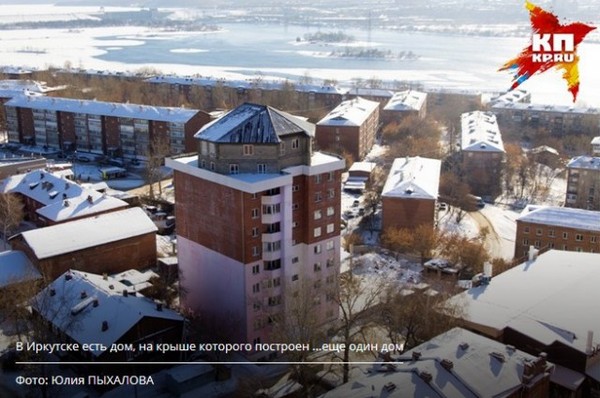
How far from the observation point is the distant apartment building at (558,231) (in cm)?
847

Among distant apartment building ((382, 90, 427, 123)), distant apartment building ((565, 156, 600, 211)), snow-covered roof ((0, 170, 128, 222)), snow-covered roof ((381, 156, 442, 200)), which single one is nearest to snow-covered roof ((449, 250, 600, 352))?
snow-covered roof ((381, 156, 442, 200))

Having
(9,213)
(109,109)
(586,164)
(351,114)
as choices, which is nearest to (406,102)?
(351,114)

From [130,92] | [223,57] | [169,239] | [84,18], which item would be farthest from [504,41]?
[84,18]

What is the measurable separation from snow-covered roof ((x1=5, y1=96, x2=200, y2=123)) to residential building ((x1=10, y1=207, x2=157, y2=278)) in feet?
19.4

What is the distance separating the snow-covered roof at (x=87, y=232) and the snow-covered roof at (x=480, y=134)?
6975 mm

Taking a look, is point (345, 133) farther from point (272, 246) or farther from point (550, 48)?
point (550, 48)

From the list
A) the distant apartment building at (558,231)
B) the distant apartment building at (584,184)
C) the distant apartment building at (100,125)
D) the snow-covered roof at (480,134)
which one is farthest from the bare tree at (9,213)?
the distant apartment building at (584,184)

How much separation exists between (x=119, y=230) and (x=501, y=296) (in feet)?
14.9

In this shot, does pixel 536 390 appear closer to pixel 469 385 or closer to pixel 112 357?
pixel 469 385

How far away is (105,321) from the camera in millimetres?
5621

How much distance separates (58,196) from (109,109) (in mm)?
6068

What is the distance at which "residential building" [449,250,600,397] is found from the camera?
495 centimetres

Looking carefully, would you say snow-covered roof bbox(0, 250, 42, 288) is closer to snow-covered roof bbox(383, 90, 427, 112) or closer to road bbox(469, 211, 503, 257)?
road bbox(469, 211, 503, 257)

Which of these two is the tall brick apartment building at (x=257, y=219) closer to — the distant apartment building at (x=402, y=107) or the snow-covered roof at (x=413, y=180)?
the snow-covered roof at (x=413, y=180)
